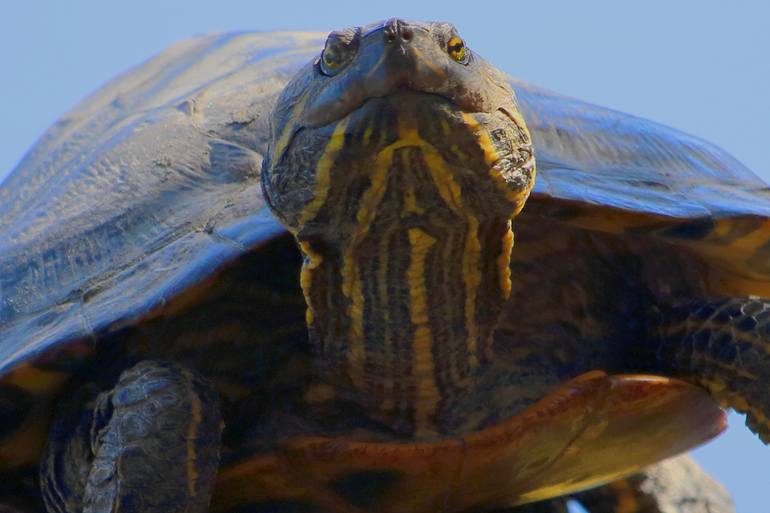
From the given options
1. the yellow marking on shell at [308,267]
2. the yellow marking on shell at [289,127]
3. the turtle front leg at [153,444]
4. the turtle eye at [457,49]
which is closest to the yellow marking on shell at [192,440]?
the turtle front leg at [153,444]

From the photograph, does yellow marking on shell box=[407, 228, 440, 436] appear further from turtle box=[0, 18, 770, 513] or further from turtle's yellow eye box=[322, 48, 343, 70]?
turtle's yellow eye box=[322, 48, 343, 70]

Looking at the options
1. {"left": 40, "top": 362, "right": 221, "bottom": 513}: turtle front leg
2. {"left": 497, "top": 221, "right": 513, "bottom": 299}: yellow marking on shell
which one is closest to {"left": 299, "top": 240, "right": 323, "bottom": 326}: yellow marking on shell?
{"left": 40, "top": 362, "right": 221, "bottom": 513}: turtle front leg

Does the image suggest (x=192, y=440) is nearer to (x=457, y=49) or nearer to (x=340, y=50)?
(x=340, y=50)

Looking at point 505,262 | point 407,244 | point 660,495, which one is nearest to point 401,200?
point 407,244

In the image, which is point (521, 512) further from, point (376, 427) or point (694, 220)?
point (694, 220)

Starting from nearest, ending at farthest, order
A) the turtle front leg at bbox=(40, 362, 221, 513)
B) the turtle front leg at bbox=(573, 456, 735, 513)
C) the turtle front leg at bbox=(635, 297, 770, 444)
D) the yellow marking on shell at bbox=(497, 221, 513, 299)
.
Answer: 1. the turtle front leg at bbox=(40, 362, 221, 513)
2. the yellow marking on shell at bbox=(497, 221, 513, 299)
3. the turtle front leg at bbox=(635, 297, 770, 444)
4. the turtle front leg at bbox=(573, 456, 735, 513)

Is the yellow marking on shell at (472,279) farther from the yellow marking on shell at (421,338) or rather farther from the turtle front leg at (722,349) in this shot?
the turtle front leg at (722,349)

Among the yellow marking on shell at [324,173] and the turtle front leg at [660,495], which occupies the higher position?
the yellow marking on shell at [324,173]
